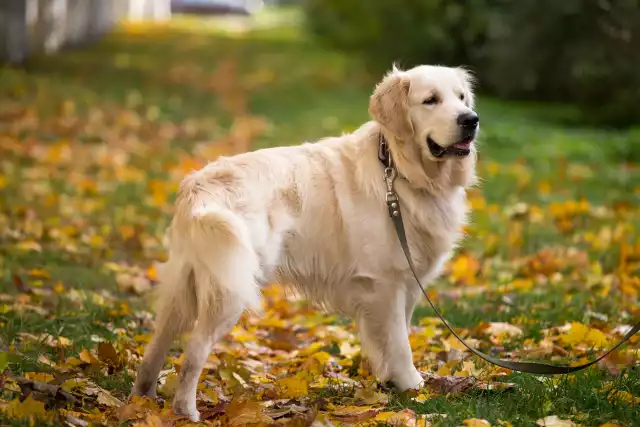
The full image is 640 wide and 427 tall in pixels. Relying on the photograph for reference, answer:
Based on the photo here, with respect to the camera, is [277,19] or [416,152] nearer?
[416,152]

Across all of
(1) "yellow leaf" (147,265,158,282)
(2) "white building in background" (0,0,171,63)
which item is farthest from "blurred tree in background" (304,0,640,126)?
(1) "yellow leaf" (147,265,158,282)

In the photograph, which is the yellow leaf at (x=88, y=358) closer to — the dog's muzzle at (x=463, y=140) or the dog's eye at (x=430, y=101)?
the dog's muzzle at (x=463, y=140)

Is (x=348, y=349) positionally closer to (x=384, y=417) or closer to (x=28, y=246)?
(x=384, y=417)

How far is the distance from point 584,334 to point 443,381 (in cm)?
109

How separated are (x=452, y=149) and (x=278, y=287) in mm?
2790

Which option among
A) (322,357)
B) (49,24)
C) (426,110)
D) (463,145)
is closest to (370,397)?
(322,357)

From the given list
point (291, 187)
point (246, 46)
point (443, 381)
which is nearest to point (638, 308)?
point (443, 381)

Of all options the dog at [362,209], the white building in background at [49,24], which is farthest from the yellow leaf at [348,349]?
the white building in background at [49,24]

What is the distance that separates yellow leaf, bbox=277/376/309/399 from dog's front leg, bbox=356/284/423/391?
396 millimetres

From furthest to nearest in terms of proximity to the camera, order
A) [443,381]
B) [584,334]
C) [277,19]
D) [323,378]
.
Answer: [277,19]
[584,334]
[323,378]
[443,381]

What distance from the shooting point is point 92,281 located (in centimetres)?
611

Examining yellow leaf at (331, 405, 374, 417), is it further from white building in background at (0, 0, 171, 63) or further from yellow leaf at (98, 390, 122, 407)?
white building in background at (0, 0, 171, 63)

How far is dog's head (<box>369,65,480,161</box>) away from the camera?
421 centimetres

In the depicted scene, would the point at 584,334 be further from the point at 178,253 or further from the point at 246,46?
the point at 246,46
